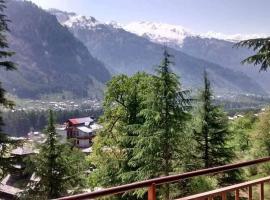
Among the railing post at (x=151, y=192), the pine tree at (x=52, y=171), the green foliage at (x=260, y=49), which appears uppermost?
the green foliage at (x=260, y=49)

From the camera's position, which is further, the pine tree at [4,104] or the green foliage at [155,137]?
the green foliage at [155,137]

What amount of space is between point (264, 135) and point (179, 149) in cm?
1586

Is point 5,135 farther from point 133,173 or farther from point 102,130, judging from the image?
point 102,130

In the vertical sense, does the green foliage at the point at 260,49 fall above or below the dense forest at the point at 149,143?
above

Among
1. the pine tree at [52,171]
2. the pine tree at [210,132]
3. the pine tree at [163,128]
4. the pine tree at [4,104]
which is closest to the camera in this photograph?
the pine tree at [4,104]

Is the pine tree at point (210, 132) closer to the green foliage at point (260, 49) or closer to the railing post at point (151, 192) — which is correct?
the green foliage at point (260, 49)

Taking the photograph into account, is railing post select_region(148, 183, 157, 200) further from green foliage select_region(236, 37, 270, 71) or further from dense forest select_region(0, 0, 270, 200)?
green foliage select_region(236, 37, 270, 71)

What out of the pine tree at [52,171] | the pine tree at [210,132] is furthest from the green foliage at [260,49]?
the pine tree at [210,132]

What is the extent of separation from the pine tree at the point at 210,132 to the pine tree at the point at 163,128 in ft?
16.8

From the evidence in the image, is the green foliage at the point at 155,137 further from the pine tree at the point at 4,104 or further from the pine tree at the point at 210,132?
the pine tree at the point at 4,104

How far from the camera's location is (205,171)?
25.8ft

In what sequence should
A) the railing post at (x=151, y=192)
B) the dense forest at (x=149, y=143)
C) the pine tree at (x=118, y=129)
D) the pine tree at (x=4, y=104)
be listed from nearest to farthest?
the railing post at (x=151, y=192) → the pine tree at (x=4, y=104) → the dense forest at (x=149, y=143) → the pine tree at (x=118, y=129)

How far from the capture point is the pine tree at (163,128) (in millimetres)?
27766

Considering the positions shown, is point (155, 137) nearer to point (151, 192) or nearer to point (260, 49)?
point (260, 49)
